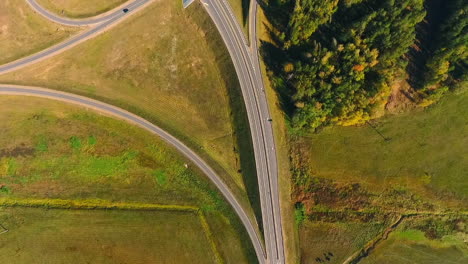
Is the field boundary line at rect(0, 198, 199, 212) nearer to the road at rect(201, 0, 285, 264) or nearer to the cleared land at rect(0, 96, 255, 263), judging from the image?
the cleared land at rect(0, 96, 255, 263)

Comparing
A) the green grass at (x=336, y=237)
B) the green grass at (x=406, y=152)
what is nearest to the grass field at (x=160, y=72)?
the green grass at (x=406, y=152)

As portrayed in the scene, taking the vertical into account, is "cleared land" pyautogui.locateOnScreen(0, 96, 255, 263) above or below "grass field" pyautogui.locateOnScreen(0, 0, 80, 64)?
below

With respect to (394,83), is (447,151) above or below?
below

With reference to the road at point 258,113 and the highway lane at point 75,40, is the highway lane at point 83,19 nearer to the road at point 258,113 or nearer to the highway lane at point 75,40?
the highway lane at point 75,40

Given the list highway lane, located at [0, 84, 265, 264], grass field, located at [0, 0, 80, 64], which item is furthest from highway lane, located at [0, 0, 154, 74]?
highway lane, located at [0, 84, 265, 264]

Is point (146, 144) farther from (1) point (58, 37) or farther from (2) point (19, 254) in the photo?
(2) point (19, 254)

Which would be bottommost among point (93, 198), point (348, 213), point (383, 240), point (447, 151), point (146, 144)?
point (383, 240)

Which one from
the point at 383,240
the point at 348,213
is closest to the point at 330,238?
the point at 348,213

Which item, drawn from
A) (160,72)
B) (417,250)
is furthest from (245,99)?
(417,250)
